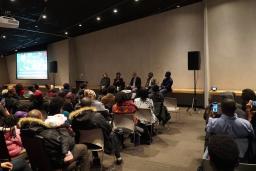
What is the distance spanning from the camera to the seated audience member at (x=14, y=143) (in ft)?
10.2

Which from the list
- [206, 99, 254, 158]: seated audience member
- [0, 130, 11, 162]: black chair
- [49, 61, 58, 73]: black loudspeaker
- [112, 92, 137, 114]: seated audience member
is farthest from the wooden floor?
[49, 61, 58, 73]: black loudspeaker

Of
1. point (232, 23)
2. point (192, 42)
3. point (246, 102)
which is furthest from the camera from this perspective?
point (192, 42)

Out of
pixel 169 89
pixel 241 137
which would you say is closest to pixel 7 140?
pixel 241 137

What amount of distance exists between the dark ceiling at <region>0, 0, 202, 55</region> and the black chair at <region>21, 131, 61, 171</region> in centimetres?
527

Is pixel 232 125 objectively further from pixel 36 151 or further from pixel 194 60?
pixel 194 60

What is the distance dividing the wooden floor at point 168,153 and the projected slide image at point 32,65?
10.4m

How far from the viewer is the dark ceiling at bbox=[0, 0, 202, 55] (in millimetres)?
8047

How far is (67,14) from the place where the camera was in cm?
941

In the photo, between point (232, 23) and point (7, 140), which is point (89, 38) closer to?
point (232, 23)

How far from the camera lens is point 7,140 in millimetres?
3189

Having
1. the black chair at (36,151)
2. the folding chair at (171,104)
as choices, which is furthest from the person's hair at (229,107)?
the folding chair at (171,104)

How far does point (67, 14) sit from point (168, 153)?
6278 millimetres

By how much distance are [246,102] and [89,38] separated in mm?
10875

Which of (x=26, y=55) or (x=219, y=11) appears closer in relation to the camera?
(x=219, y=11)
